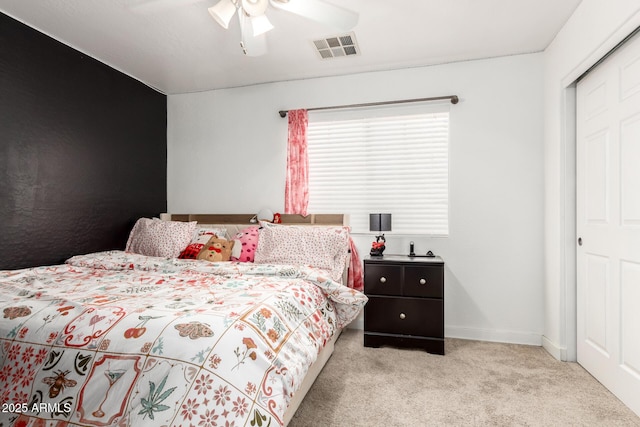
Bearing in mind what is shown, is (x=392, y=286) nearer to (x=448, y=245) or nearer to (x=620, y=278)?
(x=448, y=245)

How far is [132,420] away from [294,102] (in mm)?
3128

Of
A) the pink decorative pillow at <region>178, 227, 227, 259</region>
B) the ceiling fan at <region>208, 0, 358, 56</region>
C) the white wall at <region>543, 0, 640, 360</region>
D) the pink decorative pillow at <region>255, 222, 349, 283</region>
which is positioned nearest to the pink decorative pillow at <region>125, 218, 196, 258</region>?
the pink decorative pillow at <region>178, 227, 227, 259</region>

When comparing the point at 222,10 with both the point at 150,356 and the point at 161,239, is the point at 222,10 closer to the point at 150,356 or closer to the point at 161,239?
the point at 150,356

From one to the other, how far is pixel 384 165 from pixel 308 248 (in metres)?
1.19

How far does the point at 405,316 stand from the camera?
110 inches

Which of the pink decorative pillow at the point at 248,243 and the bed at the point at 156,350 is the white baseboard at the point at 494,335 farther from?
the pink decorative pillow at the point at 248,243

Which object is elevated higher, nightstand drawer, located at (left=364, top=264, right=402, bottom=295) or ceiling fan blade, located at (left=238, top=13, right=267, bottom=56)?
ceiling fan blade, located at (left=238, top=13, right=267, bottom=56)

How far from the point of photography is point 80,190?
9.78ft

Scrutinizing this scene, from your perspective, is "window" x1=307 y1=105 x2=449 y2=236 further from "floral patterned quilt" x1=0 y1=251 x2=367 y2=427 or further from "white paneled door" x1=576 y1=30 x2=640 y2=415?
"floral patterned quilt" x1=0 y1=251 x2=367 y2=427

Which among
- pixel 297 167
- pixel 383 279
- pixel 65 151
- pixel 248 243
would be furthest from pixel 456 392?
pixel 65 151

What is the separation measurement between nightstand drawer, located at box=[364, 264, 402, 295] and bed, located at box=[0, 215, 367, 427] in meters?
0.86

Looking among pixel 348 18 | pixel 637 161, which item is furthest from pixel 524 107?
pixel 348 18

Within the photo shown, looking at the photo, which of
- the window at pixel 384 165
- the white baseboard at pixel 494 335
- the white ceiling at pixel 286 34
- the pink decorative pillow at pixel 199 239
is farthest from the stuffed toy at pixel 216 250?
the white baseboard at pixel 494 335

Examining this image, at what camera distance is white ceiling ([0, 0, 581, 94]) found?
237 centimetres
